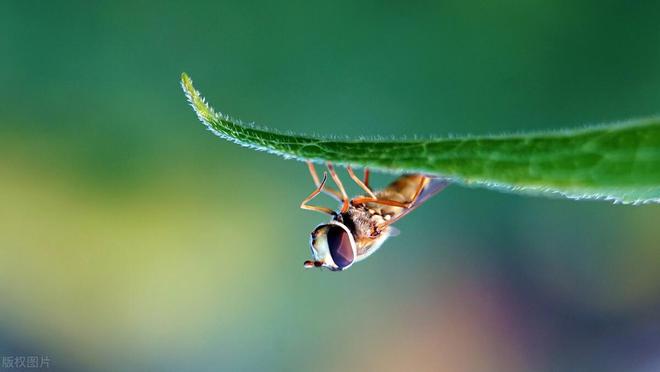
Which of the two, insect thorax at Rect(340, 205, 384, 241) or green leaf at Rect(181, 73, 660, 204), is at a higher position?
insect thorax at Rect(340, 205, 384, 241)

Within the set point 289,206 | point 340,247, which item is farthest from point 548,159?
point 289,206

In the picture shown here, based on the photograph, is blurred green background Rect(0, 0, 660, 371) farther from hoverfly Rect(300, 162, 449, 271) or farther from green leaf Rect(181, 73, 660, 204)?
green leaf Rect(181, 73, 660, 204)

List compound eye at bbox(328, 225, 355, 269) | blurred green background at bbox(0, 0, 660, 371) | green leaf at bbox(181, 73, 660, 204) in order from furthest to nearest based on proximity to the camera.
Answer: blurred green background at bbox(0, 0, 660, 371)
compound eye at bbox(328, 225, 355, 269)
green leaf at bbox(181, 73, 660, 204)

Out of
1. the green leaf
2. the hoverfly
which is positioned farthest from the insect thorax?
the green leaf

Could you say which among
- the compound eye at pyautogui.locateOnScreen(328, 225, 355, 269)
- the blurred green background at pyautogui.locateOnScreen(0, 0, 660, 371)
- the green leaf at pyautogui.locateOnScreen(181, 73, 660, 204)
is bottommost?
the green leaf at pyautogui.locateOnScreen(181, 73, 660, 204)

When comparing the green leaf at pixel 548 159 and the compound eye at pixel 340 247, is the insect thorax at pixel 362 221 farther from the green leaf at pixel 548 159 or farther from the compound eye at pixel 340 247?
the green leaf at pixel 548 159

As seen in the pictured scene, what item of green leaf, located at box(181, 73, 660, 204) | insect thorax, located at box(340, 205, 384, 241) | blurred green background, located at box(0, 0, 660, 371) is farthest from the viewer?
blurred green background, located at box(0, 0, 660, 371)

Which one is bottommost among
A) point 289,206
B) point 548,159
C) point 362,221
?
point 548,159

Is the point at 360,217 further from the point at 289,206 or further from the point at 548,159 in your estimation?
the point at 289,206

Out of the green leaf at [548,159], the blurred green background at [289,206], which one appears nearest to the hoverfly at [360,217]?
the green leaf at [548,159]

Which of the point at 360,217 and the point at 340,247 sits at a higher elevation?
the point at 360,217
